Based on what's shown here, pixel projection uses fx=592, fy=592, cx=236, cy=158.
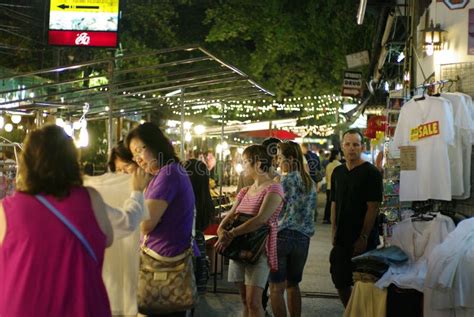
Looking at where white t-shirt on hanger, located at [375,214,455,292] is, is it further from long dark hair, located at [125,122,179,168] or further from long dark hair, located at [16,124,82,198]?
long dark hair, located at [16,124,82,198]

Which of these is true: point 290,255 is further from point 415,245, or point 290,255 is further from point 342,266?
point 415,245

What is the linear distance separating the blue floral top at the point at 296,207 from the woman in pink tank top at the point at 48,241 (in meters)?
3.28

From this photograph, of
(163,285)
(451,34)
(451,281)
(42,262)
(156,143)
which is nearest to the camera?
(42,262)

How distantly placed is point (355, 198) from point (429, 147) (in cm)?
86

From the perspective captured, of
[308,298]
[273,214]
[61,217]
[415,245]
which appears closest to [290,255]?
[273,214]

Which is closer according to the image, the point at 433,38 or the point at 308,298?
the point at 433,38

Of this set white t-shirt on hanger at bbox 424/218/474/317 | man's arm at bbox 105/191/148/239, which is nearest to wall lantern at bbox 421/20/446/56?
white t-shirt on hanger at bbox 424/218/474/317

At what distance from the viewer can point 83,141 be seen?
977 centimetres

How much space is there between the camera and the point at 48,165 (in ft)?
9.23

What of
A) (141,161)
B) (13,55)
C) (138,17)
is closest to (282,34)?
(138,17)

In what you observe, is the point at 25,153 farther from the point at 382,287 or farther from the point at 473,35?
the point at 473,35

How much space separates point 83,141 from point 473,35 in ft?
20.6

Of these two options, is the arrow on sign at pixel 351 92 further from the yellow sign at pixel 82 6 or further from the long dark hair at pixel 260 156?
the long dark hair at pixel 260 156

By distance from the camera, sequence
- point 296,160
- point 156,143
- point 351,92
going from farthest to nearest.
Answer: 1. point 351,92
2. point 296,160
3. point 156,143
